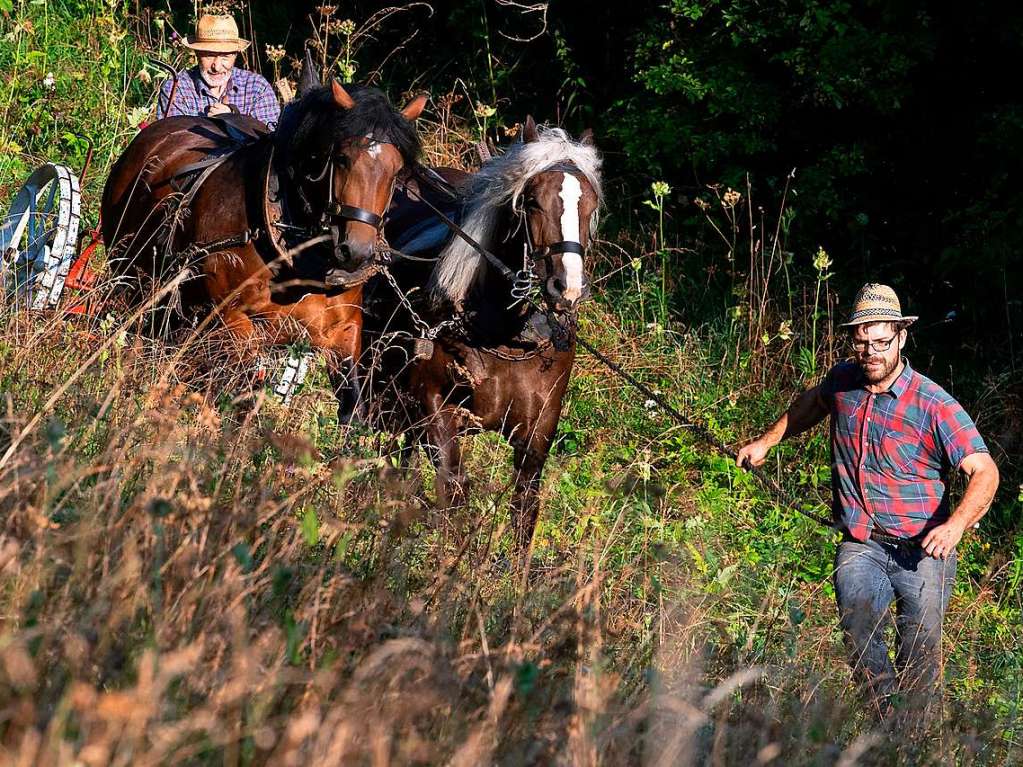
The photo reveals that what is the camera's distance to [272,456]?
432cm

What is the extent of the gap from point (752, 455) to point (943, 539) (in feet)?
2.90

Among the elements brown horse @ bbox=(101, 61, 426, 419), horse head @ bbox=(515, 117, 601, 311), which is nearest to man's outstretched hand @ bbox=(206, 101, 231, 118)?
brown horse @ bbox=(101, 61, 426, 419)

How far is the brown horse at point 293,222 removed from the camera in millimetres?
6035

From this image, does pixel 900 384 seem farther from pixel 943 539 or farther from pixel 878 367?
pixel 943 539

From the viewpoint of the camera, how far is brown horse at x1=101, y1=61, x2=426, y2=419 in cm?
604

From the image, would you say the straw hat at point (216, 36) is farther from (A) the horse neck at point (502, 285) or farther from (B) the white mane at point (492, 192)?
(A) the horse neck at point (502, 285)

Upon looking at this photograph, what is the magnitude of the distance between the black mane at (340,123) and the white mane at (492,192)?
41 centimetres

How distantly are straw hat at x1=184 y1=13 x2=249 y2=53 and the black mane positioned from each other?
278cm

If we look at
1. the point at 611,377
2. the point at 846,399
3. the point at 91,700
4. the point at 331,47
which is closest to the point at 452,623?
the point at 91,700

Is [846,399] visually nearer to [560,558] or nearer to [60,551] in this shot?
[560,558]

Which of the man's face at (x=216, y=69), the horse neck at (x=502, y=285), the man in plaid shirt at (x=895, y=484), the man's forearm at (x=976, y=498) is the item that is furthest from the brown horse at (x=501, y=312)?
the man's face at (x=216, y=69)

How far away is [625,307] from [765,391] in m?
1.54

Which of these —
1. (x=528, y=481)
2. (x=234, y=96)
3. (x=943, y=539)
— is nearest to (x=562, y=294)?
(x=528, y=481)

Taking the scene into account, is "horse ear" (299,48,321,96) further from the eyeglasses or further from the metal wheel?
the eyeglasses
